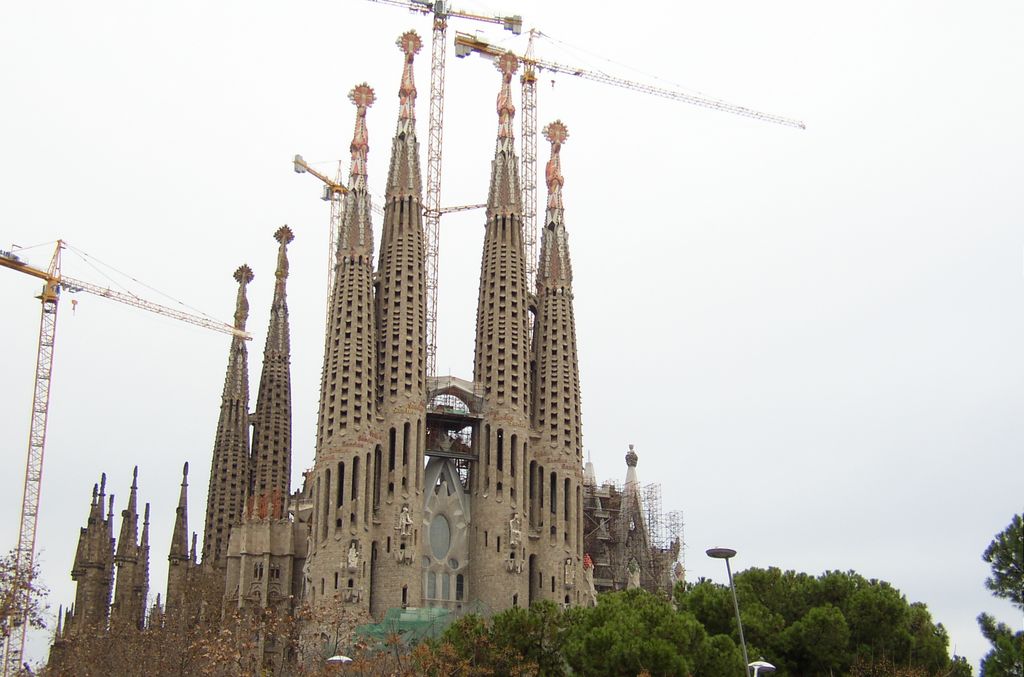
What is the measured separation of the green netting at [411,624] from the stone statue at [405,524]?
4.13 metres

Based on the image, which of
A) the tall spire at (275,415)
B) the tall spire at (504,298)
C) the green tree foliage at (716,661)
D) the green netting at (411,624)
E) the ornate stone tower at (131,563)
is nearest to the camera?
the green tree foliage at (716,661)

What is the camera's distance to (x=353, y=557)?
71938 mm

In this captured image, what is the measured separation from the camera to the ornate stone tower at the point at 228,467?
9525cm

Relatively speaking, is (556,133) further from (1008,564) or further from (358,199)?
(1008,564)

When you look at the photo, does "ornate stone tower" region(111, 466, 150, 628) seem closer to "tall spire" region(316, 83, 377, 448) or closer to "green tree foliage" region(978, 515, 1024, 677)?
"tall spire" region(316, 83, 377, 448)

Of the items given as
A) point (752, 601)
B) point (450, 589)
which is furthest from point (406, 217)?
point (752, 601)

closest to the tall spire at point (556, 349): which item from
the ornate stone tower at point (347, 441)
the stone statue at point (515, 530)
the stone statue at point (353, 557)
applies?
the stone statue at point (515, 530)

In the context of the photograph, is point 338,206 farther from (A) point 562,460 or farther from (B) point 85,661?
(B) point 85,661

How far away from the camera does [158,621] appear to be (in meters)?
52.1

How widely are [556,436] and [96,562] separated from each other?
44065 millimetres

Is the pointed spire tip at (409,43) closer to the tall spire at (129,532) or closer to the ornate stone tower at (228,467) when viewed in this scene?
the ornate stone tower at (228,467)

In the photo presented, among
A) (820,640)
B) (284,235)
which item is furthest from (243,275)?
Result: (820,640)

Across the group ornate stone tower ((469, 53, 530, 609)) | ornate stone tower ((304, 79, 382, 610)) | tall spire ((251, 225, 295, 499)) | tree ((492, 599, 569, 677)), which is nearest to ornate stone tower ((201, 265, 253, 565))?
tall spire ((251, 225, 295, 499))

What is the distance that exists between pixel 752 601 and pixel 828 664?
4589 millimetres
